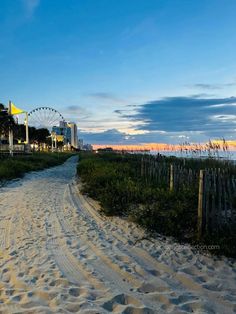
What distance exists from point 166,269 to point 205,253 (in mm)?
999

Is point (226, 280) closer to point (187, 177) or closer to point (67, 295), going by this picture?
point (67, 295)

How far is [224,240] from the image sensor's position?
5414 mm

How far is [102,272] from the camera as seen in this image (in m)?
4.39

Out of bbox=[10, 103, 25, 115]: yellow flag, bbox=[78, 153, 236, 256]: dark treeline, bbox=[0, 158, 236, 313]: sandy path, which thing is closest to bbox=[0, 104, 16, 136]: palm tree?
bbox=[10, 103, 25, 115]: yellow flag

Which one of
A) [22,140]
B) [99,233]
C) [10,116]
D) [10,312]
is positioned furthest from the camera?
[22,140]

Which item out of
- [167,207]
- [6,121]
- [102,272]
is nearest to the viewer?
[102,272]

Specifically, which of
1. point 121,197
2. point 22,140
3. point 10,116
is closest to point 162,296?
point 121,197

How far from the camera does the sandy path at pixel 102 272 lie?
138 inches

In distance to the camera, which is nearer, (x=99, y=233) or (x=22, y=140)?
(x=99, y=233)

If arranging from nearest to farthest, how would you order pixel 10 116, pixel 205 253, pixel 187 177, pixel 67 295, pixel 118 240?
1. pixel 67 295
2. pixel 205 253
3. pixel 118 240
4. pixel 187 177
5. pixel 10 116

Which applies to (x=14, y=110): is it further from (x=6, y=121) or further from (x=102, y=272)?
(x=102, y=272)

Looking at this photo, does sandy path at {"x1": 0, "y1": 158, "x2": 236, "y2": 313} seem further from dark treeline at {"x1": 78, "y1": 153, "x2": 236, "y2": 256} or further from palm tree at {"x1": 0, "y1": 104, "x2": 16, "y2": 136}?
palm tree at {"x1": 0, "y1": 104, "x2": 16, "y2": 136}

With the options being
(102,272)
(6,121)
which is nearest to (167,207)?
(102,272)

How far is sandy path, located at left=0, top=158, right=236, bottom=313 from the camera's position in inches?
138
